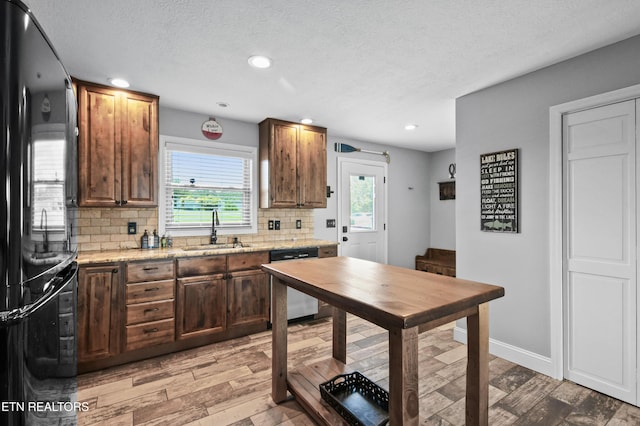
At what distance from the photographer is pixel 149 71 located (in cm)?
259

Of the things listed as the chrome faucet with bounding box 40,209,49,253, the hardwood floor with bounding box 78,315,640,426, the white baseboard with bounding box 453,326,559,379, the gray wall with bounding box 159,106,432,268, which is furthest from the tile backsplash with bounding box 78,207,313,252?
the white baseboard with bounding box 453,326,559,379

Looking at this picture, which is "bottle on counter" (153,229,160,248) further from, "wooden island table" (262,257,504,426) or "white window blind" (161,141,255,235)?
"wooden island table" (262,257,504,426)

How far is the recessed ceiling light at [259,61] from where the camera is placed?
93.4 inches

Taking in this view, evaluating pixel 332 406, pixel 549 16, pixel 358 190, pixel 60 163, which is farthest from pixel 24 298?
pixel 358 190

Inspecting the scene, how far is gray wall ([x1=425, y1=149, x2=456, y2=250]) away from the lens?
5645mm

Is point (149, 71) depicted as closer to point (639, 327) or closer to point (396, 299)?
point (396, 299)

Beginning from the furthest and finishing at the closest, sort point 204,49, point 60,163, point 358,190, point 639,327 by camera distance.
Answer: point 358,190
point 204,49
point 639,327
point 60,163

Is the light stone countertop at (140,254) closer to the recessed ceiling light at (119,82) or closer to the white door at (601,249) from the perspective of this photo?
the recessed ceiling light at (119,82)

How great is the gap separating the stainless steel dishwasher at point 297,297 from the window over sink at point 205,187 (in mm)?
680

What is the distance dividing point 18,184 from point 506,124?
3.28 meters

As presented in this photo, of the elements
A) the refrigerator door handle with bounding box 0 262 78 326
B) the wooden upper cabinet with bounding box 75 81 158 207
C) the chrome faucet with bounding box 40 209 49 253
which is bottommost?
the refrigerator door handle with bounding box 0 262 78 326

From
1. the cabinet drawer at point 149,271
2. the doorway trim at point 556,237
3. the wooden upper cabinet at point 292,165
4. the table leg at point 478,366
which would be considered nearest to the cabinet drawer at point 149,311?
the cabinet drawer at point 149,271

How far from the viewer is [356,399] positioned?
197 centimetres

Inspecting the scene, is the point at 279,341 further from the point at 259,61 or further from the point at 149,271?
the point at 259,61
